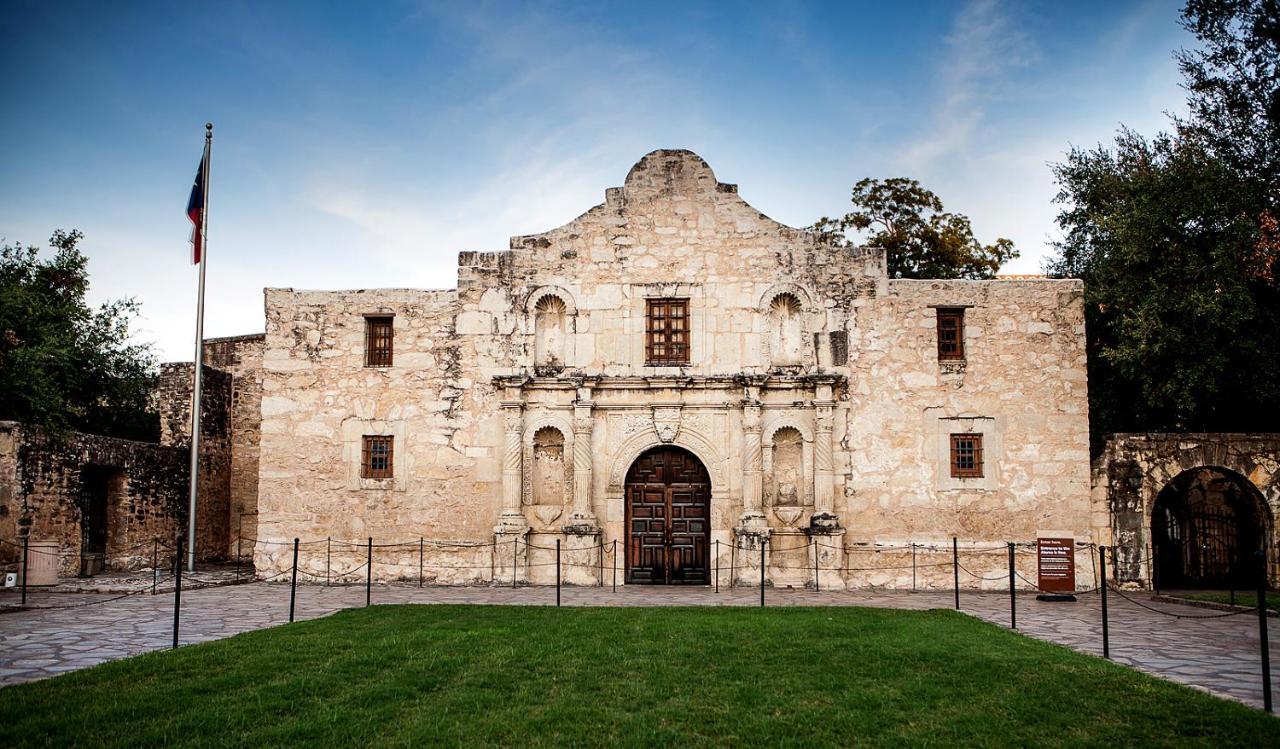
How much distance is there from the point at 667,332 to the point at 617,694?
473 inches

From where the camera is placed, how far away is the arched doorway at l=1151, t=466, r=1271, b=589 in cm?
1916

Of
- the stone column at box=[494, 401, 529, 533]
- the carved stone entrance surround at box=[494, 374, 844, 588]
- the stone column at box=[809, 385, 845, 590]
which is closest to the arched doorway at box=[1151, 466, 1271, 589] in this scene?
the stone column at box=[809, 385, 845, 590]

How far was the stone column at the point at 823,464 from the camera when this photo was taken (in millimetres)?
18672

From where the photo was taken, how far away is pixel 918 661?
9.95 metres

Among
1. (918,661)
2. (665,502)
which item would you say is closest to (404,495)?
(665,502)

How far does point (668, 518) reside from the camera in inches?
765

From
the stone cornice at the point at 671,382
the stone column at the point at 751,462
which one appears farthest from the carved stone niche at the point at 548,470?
the stone column at the point at 751,462

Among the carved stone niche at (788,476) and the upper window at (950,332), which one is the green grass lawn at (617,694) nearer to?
the carved stone niche at (788,476)

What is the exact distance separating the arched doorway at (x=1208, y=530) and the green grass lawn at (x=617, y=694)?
1051cm

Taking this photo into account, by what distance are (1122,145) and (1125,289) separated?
14.7 ft

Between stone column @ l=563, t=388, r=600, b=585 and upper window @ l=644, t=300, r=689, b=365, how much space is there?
5.75 ft

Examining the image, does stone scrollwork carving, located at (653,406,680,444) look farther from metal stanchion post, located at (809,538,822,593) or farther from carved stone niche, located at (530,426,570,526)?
metal stanchion post, located at (809,538,822,593)

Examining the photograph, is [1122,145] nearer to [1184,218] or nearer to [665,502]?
[1184,218]

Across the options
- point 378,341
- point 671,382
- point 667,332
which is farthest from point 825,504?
point 378,341
